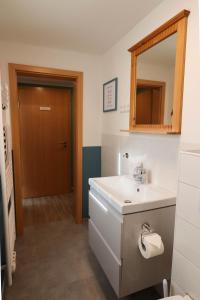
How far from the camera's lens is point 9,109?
7.11ft

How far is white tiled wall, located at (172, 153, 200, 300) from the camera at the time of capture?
2.93 ft

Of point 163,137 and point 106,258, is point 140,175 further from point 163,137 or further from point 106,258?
point 106,258

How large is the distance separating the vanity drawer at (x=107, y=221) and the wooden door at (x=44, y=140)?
2.02 m

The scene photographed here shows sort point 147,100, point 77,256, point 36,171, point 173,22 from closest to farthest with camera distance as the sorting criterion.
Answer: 1. point 173,22
2. point 147,100
3. point 77,256
4. point 36,171

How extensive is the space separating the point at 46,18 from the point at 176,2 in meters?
1.06

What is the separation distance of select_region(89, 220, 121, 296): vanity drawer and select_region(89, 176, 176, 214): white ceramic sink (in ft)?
1.24

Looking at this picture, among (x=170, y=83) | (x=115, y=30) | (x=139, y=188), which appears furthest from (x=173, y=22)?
(x=139, y=188)

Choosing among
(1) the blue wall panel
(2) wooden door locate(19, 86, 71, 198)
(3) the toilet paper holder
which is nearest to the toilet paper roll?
(3) the toilet paper holder

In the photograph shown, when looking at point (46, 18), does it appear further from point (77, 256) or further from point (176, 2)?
point (77, 256)

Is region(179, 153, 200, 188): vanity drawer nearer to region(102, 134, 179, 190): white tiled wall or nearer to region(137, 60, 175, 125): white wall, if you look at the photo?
region(102, 134, 179, 190): white tiled wall

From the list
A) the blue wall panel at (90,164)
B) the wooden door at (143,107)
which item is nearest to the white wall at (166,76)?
the wooden door at (143,107)

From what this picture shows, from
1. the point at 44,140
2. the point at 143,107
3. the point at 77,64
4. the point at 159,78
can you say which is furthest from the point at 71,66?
the point at 44,140

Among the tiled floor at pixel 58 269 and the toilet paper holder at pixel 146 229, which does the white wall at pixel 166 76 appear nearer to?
the toilet paper holder at pixel 146 229

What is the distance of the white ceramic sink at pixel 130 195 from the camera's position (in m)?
1.23
